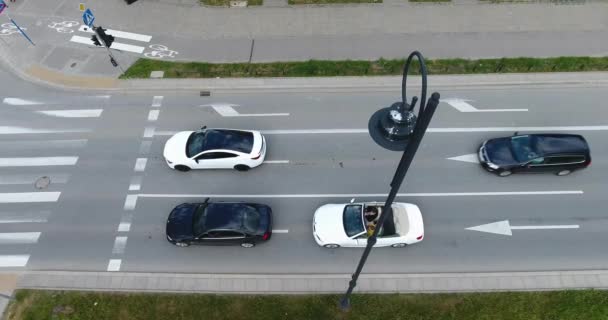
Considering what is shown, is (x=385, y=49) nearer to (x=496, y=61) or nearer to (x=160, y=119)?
(x=496, y=61)

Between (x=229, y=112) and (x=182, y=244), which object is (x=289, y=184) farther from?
(x=229, y=112)

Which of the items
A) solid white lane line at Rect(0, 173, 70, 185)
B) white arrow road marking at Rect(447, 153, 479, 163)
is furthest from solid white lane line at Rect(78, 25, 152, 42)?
white arrow road marking at Rect(447, 153, 479, 163)

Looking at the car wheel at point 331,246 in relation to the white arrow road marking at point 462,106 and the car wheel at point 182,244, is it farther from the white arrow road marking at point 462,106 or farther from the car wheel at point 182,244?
the white arrow road marking at point 462,106

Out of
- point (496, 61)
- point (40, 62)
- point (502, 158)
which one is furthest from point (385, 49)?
point (40, 62)

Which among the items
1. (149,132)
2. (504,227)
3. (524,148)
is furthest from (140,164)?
(524,148)

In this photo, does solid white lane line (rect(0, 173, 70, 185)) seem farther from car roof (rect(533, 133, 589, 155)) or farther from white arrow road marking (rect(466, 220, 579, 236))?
car roof (rect(533, 133, 589, 155))

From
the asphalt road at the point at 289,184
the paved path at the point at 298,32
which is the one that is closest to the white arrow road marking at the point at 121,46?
the paved path at the point at 298,32

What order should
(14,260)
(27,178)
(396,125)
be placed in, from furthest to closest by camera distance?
(27,178)
(14,260)
(396,125)

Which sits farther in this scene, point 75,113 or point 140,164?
point 75,113
